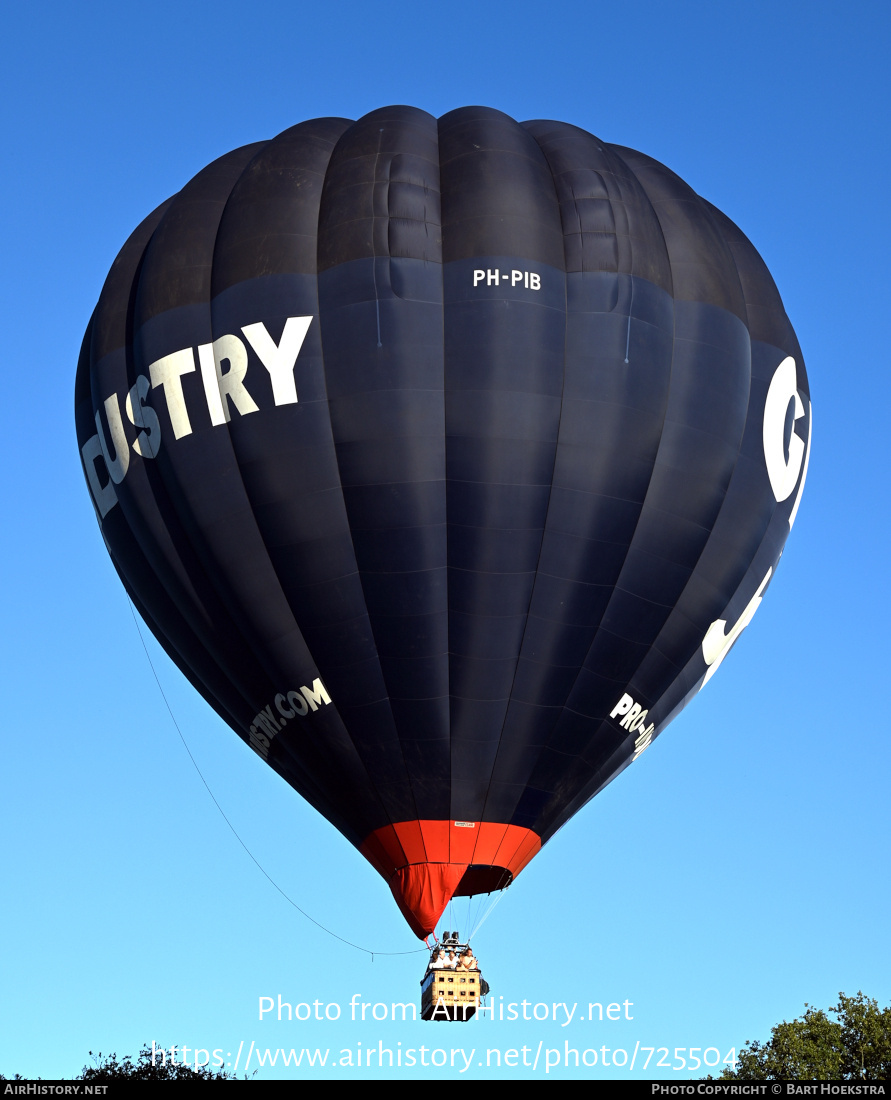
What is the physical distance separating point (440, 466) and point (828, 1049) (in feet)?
57.3

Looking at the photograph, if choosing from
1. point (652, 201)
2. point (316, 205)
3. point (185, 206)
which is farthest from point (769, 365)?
point (185, 206)

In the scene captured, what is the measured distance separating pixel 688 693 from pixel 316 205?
8.64m

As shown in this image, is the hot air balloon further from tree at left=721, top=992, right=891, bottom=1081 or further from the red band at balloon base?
tree at left=721, top=992, right=891, bottom=1081

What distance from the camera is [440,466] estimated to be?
66.3 feet

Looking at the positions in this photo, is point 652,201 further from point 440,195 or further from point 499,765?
point 499,765

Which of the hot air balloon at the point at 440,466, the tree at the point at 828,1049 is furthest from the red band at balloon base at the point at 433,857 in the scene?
the tree at the point at 828,1049

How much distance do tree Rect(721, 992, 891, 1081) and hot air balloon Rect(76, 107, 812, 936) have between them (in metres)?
12.5

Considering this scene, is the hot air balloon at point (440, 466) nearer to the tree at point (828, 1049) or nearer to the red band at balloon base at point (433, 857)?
the red band at balloon base at point (433, 857)

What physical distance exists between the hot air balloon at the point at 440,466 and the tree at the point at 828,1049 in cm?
1249

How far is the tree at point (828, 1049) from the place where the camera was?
31203mm

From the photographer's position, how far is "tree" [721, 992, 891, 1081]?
3120 cm

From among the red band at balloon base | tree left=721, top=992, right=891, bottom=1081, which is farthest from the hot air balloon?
tree left=721, top=992, right=891, bottom=1081

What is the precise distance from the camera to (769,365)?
74.8ft

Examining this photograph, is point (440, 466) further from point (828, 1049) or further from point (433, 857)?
point (828, 1049)
